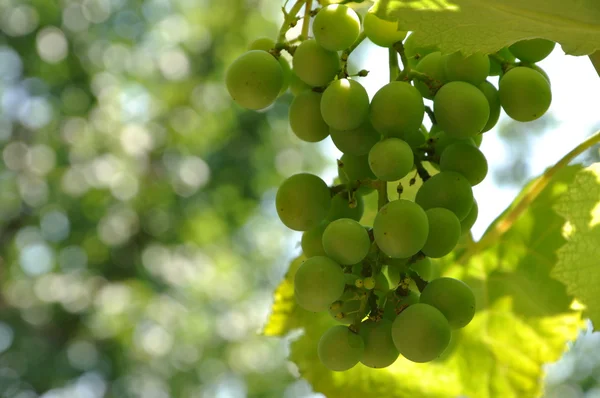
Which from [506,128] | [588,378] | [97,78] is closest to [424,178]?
[97,78]

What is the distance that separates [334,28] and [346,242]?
12cm

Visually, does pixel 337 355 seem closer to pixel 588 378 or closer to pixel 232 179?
pixel 232 179

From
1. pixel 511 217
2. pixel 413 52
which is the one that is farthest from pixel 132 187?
pixel 413 52

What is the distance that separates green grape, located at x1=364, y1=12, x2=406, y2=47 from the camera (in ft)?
1.18

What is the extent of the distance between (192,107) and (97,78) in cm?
69

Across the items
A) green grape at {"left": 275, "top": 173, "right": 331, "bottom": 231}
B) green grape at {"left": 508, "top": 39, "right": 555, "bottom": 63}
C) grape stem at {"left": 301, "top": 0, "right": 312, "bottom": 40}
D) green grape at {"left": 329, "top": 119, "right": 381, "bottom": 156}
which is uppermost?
grape stem at {"left": 301, "top": 0, "right": 312, "bottom": 40}

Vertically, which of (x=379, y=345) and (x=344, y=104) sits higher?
(x=344, y=104)

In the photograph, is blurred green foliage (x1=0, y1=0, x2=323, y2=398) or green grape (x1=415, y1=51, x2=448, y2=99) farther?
blurred green foliage (x1=0, y1=0, x2=323, y2=398)

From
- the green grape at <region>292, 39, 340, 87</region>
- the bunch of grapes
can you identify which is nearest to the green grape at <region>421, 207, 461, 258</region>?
the bunch of grapes

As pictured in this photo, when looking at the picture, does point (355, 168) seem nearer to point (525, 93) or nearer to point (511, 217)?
point (525, 93)

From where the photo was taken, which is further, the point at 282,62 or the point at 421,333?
the point at 282,62

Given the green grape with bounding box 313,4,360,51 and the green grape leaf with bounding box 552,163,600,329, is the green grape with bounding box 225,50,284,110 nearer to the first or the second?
the green grape with bounding box 313,4,360,51

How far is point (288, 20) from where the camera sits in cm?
39

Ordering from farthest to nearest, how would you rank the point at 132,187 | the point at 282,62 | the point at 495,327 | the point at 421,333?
the point at 132,187 < the point at 495,327 < the point at 282,62 < the point at 421,333
